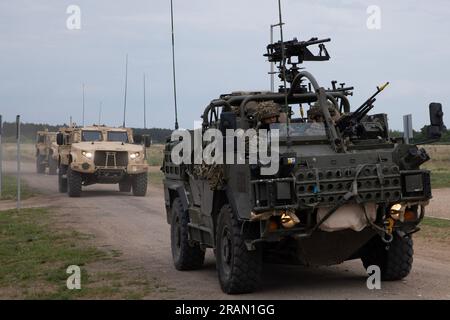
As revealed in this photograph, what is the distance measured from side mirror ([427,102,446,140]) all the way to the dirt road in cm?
171

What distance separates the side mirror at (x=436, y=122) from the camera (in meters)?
8.20

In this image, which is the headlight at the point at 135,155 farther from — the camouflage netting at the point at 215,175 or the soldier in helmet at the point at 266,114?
the soldier in helmet at the point at 266,114

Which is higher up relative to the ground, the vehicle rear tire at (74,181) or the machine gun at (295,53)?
the machine gun at (295,53)

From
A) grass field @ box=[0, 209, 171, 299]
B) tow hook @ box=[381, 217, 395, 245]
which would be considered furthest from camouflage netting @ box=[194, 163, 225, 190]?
tow hook @ box=[381, 217, 395, 245]

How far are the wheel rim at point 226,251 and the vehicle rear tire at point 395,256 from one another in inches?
64.8

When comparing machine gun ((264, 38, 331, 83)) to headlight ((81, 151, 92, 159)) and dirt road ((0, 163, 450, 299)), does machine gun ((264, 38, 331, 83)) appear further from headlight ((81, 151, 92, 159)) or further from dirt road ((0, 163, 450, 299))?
headlight ((81, 151, 92, 159))

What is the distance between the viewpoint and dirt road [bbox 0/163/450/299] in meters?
9.07

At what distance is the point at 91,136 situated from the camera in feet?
88.1

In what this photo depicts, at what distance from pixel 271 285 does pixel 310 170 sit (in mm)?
1974

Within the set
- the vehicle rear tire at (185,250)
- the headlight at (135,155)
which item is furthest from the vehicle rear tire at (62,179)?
the vehicle rear tire at (185,250)

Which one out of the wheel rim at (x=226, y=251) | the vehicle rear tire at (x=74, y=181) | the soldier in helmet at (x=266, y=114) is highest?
the soldier in helmet at (x=266, y=114)

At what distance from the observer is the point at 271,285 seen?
975cm
